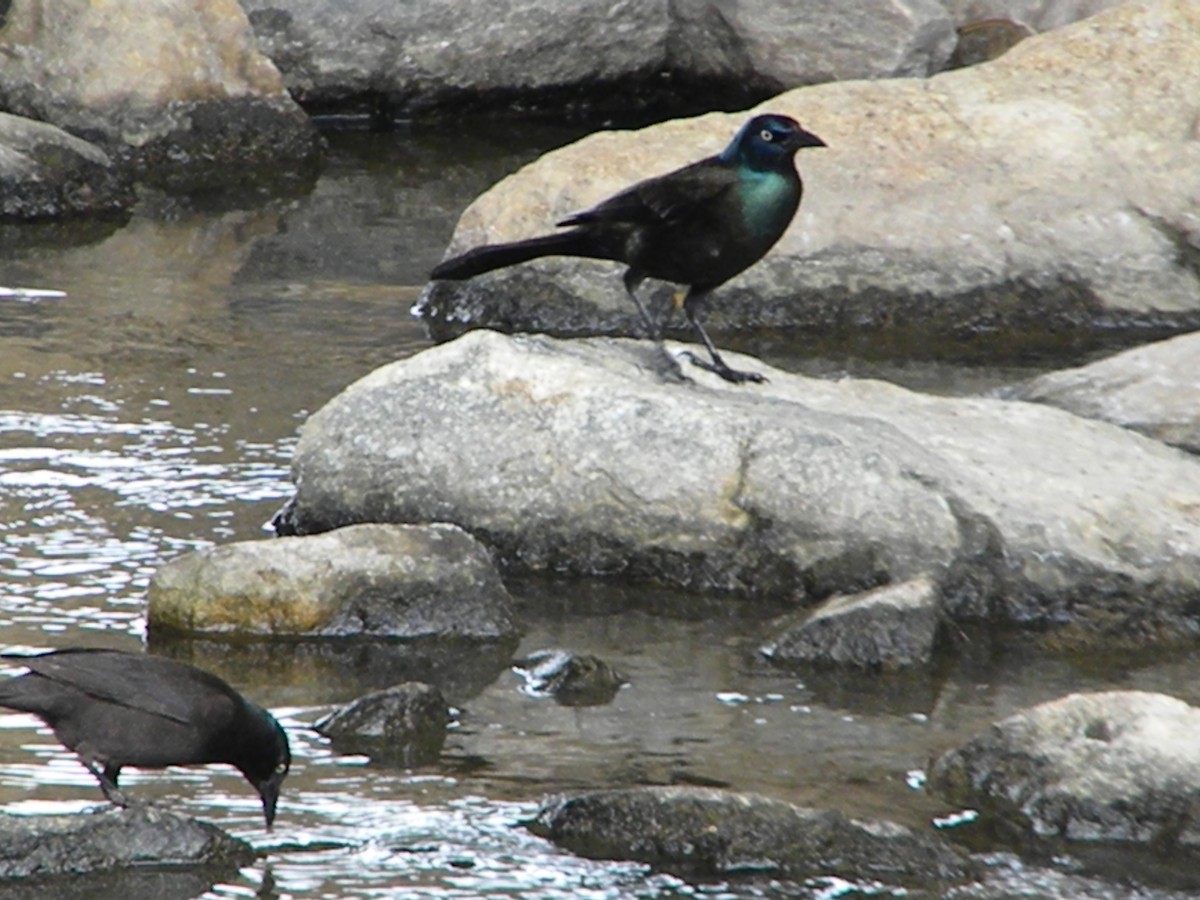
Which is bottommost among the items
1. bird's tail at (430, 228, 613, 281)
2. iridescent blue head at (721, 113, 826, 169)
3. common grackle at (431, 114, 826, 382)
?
bird's tail at (430, 228, 613, 281)

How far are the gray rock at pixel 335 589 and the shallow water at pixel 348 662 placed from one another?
0.10 metres

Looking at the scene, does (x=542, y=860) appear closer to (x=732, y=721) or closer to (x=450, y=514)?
(x=732, y=721)

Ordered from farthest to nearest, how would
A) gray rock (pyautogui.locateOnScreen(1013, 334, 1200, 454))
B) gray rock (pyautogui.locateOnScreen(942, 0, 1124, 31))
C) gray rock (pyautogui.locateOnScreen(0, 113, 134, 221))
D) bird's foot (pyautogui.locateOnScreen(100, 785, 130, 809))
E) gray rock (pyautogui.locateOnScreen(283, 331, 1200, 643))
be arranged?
gray rock (pyautogui.locateOnScreen(942, 0, 1124, 31)), gray rock (pyautogui.locateOnScreen(0, 113, 134, 221)), gray rock (pyautogui.locateOnScreen(1013, 334, 1200, 454)), gray rock (pyautogui.locateOnScreen(283, 331, 1200, 643)), bird's foot (pyautogui.locateOnScreen(100, 785, 130, 809))

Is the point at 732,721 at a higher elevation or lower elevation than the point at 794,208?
lower

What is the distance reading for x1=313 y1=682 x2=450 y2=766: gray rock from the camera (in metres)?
5.52

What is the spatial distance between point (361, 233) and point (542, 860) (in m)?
7.13

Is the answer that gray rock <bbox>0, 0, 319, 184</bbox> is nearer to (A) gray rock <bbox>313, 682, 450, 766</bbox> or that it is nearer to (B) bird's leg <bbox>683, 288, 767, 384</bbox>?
(B) bird's leg <bbox>683, 288, 767, 384</bbox>

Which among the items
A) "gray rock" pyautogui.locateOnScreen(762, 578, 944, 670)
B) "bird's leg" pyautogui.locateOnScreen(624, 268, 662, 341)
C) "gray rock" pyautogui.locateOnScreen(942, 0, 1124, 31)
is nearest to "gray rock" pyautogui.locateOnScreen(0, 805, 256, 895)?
"gray rock" pyautogui.locateOnScreen(762, 578, 944, 670)

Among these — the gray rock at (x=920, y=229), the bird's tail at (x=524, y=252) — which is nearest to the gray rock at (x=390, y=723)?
the bird's tail at (x=524, y=252)

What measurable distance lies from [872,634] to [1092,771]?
3.66 feet

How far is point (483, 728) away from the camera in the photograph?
18.7 ft

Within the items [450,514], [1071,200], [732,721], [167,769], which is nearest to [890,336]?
[1071,200]

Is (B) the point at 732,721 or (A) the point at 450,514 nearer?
(B) the point at 732,721

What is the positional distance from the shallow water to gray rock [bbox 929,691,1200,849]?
0.53ft
